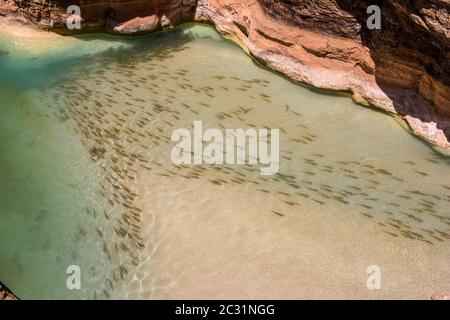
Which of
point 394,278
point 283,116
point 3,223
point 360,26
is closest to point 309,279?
point 394,278

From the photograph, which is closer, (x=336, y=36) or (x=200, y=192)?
(x=200, y=192)

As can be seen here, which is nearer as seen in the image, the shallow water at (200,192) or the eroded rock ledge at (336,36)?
the shallow water at (200,192)

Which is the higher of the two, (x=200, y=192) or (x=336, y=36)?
(x=336, y=36)

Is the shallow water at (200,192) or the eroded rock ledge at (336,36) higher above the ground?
the eroded rock ledge at (336,36)

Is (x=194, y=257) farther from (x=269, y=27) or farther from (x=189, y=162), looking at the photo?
(x=269, y=27)
